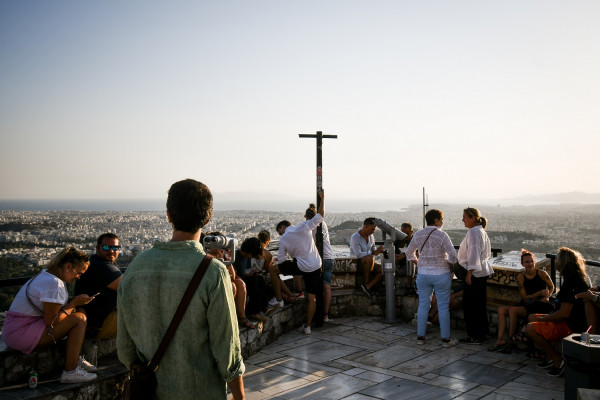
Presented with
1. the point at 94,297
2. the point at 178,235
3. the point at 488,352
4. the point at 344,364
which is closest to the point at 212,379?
the point at 178,235

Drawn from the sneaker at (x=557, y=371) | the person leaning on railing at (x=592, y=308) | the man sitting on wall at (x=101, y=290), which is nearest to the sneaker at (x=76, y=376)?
the man sitting on wall at (x=101, y=290)

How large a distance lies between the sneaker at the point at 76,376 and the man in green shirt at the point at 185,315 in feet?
7.55

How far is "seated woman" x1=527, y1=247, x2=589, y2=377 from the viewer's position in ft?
17.5

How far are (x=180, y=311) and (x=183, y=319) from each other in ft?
0.15

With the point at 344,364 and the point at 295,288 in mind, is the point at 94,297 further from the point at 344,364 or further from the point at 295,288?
the point at 295,288

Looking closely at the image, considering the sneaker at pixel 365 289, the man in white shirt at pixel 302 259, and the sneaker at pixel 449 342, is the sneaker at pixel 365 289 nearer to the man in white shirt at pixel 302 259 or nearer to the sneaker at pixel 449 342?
the man in white shirt at pixel 302 259

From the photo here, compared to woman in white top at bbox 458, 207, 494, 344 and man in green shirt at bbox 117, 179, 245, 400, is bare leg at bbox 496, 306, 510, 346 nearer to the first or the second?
woman in white top at bbox 458, 207, 494, 344

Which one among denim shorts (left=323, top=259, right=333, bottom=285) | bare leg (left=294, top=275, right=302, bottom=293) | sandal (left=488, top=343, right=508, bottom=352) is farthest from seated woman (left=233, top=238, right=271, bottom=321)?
sandal (left=488, top=343, right=508, bottom=352)

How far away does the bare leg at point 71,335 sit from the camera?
4.23 m

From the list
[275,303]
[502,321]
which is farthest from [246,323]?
[502,321]

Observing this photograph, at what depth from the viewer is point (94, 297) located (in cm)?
467

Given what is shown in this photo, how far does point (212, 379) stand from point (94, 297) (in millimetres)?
2868

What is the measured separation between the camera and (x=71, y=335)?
4.28m

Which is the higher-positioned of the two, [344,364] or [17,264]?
[17,264]
